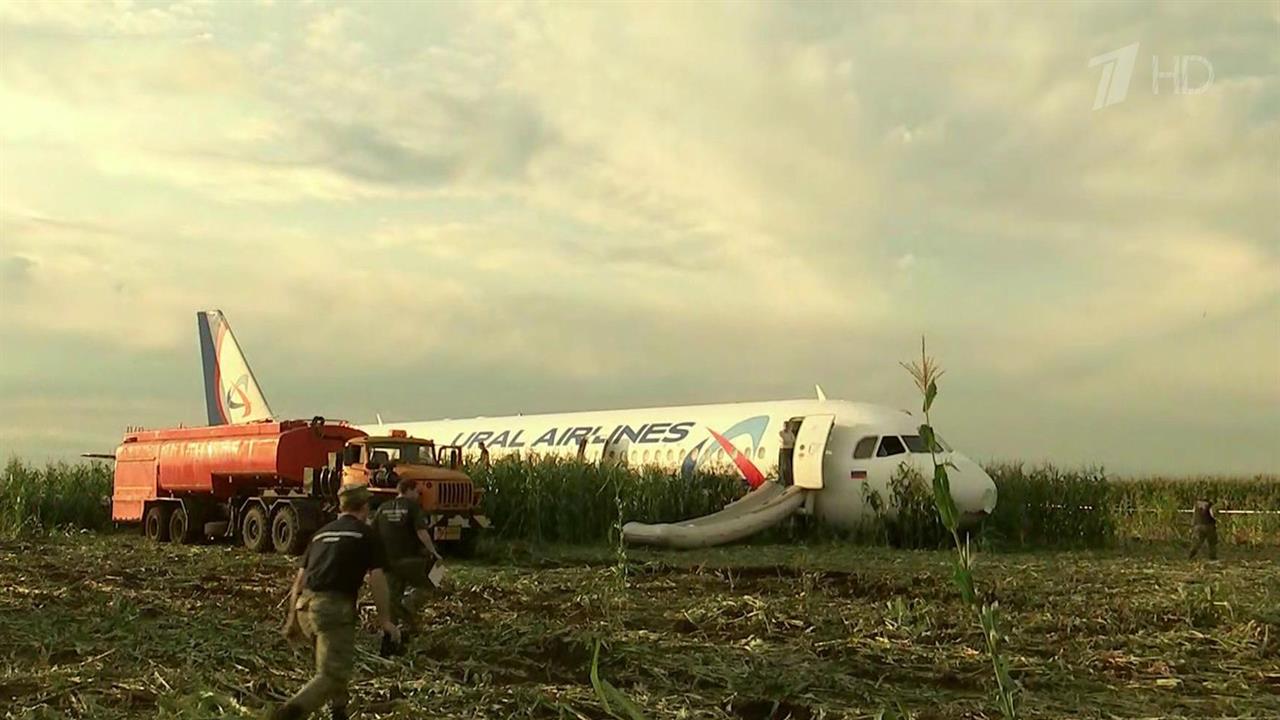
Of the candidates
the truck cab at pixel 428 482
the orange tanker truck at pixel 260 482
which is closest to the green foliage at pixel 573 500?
the orange tanker truck at pixel 260 482

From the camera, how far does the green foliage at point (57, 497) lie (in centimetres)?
3197

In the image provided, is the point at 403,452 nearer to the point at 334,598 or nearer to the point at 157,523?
the point at 157,523

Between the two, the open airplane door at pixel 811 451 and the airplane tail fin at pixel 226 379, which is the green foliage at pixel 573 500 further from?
the airplane tail fin at pixel 226 379

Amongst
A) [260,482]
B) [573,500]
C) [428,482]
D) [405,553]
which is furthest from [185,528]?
[405,553]

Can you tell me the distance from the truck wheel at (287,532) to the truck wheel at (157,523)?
561 centimetres

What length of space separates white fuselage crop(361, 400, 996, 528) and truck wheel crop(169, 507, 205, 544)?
9.78m

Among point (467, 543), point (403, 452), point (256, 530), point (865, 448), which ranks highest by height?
point (865, 448)

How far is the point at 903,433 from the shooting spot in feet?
88.9

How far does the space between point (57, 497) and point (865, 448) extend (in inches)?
854

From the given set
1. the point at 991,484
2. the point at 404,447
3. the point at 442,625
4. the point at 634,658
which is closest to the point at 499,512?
the point at 404,447

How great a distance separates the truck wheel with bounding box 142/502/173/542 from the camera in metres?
28.1

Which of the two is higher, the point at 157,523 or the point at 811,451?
the point at 811,451

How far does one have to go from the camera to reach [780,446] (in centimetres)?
2791

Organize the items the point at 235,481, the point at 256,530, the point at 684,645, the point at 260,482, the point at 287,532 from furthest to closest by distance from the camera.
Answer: the point at 235,481 < the point at 260,482 < the point at 256,530 < the point at 287,532 < the point at 684,645
